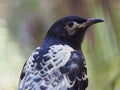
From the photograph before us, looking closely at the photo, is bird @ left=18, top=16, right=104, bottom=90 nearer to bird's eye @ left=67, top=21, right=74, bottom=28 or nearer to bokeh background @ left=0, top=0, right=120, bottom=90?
bird's eye @ left=67, top=21, right=74, bottom=28

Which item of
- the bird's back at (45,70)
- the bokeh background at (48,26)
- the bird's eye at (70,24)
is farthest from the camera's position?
the bokeh background at (48,26)

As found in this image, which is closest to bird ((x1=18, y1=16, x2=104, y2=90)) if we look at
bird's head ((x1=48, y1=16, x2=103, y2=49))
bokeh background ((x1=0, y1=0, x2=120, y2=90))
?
bird's head ((x1=48, y1=16, x2=103, y2=49))

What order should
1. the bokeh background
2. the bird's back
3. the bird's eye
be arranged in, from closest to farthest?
the bird's back < the bird's eye < the bokeh background

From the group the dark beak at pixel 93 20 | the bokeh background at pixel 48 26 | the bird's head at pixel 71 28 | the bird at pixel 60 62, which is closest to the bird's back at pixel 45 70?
the bird at pixel 60 62

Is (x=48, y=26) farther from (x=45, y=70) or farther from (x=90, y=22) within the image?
(x=45, y=70)

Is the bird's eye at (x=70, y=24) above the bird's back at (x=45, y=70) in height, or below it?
above

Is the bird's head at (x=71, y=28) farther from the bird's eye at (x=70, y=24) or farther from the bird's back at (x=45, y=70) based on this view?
the bird's back at (x=45, y=70)

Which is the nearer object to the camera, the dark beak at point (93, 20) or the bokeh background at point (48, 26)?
the dark beak at point (93, 20)

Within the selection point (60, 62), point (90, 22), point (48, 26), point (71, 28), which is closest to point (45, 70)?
point (60, 62)
